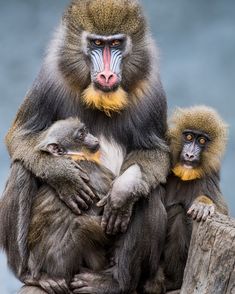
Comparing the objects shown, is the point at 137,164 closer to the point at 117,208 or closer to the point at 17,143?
the point at 117,208

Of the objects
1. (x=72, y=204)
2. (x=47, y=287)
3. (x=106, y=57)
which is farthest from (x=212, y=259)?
(x=106, y=57)

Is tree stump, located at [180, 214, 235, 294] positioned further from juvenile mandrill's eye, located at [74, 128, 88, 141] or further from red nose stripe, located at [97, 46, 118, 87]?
red nose stripe, located at [97, 46, 118, 87]

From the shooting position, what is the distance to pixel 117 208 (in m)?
6.02

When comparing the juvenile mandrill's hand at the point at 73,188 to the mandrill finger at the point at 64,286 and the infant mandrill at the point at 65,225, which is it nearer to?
the infant mandrill at the point at 65,225

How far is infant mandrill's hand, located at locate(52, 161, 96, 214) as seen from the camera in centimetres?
609

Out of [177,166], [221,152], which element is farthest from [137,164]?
[221,152]

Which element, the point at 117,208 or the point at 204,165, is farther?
the point at 204,165

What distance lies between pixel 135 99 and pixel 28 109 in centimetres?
99

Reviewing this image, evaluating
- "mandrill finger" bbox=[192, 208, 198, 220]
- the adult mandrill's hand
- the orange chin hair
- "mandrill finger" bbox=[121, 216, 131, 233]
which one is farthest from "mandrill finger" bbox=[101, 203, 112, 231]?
"mandrill finger" bbox=[192, 208, 198, 220]

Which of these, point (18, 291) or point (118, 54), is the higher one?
point (118, 54)

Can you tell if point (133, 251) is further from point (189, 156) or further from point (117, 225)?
point (189, 156)

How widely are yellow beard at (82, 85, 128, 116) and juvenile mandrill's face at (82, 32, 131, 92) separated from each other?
2.4 inches

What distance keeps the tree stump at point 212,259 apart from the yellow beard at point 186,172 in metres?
0.80

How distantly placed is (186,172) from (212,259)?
49.4 inches
